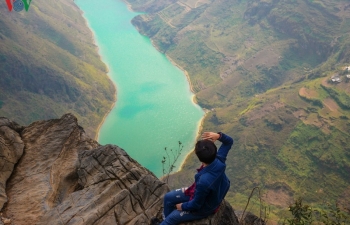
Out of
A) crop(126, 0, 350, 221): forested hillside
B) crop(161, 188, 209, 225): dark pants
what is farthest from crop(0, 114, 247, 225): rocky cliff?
crop(126, 0, 350, 221): forested hillside

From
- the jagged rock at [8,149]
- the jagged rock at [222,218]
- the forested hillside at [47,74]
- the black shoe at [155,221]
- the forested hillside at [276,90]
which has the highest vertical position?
the jagged rock at [8,149]

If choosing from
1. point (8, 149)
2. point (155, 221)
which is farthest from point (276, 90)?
point (155, 221)

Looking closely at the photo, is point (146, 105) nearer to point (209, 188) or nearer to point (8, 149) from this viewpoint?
point (8, 149)

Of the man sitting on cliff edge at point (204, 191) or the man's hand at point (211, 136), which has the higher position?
the man's hand at point (211, 136)

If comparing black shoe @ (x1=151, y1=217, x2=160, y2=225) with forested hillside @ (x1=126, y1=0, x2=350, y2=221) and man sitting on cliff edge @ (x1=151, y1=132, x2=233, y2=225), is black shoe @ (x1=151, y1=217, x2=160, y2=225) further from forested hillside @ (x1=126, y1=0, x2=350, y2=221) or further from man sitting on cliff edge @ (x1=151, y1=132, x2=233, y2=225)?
forested hillside @ (x1=126, y1=0, x2=350, y2=221)

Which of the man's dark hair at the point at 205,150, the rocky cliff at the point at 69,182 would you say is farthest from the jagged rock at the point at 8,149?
the man's dark hair at the point at 205,150

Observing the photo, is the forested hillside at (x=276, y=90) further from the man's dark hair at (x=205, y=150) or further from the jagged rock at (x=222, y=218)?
the man's dark hair at (x=205, y=150)

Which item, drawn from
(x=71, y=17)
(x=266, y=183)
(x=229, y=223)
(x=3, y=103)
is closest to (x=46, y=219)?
(x=229, y=223)

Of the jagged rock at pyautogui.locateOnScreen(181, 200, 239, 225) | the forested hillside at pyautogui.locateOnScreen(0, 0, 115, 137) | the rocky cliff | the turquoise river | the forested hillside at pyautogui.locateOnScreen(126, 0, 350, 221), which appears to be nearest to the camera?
the jagged rock at pyautogui.locateOnScreen(181, 200, 239, 225)
